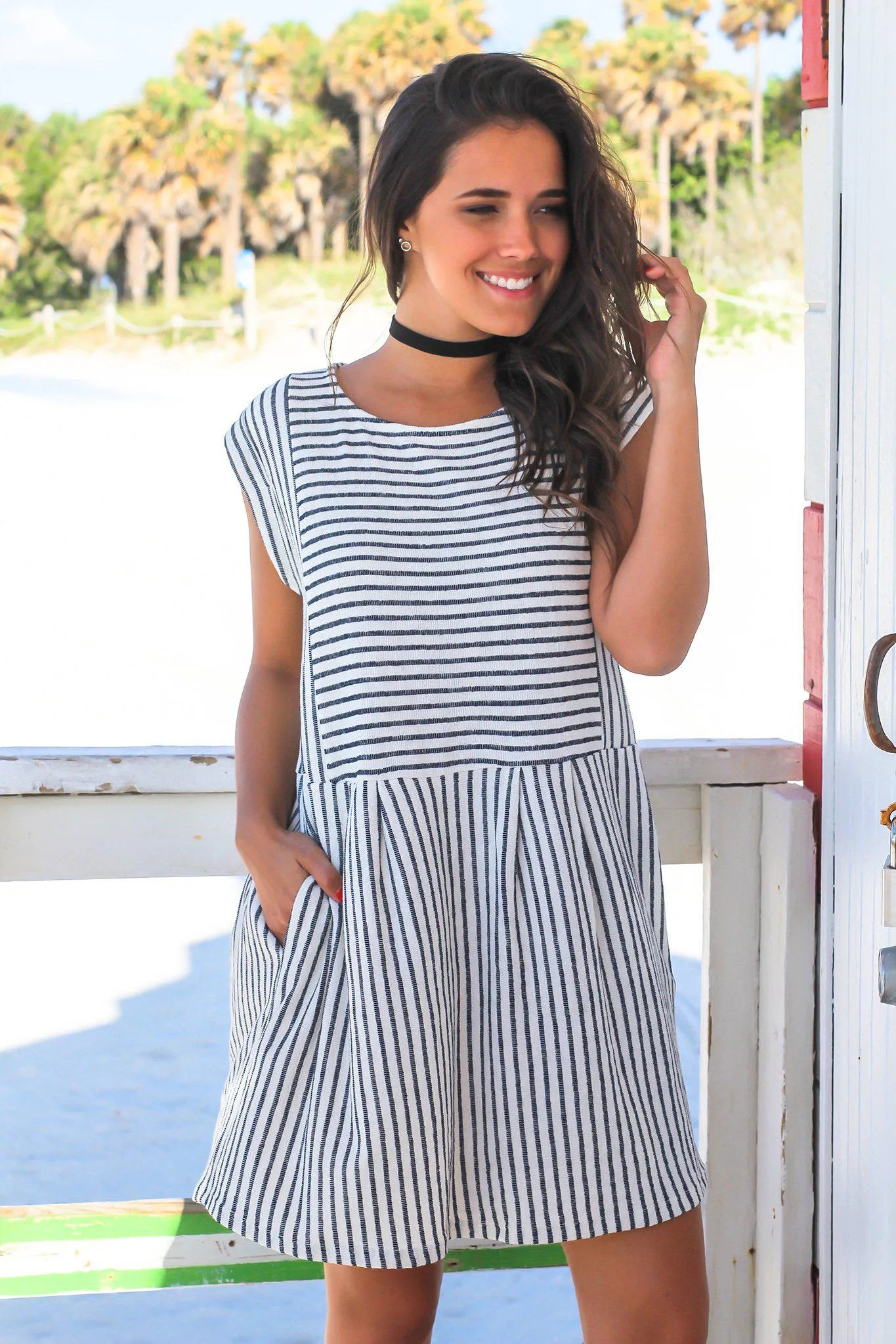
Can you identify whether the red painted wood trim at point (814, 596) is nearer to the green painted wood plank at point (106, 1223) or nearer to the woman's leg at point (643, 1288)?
the woman's leg at point (643, 1288)

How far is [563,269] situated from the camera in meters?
1.15

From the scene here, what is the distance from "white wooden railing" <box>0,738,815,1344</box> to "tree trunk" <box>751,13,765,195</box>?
523 inches

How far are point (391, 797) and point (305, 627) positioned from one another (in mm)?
171

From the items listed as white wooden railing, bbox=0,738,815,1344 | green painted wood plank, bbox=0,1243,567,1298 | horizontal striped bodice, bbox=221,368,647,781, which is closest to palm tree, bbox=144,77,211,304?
white wooden railing, bbox=0,738,815,1344

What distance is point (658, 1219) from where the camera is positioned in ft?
3.44

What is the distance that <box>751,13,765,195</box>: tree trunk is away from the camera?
13.5 metres

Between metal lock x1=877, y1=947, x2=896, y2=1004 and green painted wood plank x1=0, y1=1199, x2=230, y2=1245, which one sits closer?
metal lock x1=877, y1=947, x2=896, y2=1004

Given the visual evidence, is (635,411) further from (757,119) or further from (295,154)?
(757,119)

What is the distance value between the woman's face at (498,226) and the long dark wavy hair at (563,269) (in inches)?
0.6

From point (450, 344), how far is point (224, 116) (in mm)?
13642

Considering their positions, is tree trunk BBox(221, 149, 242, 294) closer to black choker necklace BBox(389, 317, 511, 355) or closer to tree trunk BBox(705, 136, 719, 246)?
tree trunk BBox(705, 136, 719, 246)

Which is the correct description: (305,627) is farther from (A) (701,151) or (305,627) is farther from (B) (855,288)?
(A) (701,151)

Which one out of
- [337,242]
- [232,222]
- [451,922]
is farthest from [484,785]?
[232,222]

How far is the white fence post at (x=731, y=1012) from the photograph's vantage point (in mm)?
1434
